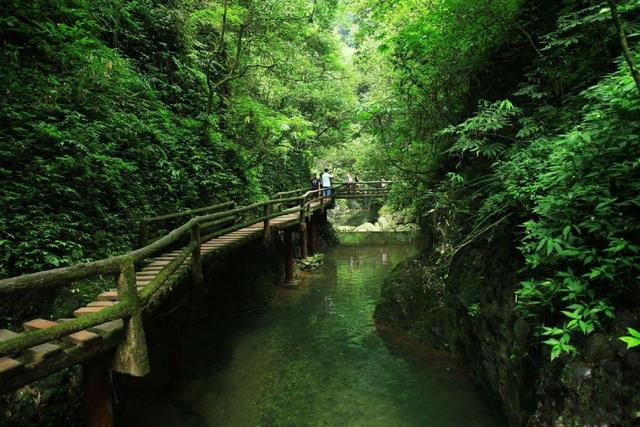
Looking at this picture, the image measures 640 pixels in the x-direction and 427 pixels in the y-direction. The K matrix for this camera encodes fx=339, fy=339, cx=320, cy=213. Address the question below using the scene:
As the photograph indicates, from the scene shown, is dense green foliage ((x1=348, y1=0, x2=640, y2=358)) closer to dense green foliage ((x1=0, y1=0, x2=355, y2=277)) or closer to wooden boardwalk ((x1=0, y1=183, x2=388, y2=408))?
wooden boardwalk ((x1=0, y1=183, x2=388, y2=408))

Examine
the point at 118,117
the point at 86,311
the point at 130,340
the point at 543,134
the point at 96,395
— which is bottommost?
the point at 96,395

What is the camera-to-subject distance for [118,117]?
7.83 meters

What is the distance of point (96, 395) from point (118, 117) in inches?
243

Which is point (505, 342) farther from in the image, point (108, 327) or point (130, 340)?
point (108, 327)

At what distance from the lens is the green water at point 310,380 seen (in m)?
6.32

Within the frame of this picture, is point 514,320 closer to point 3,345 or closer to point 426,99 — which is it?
point 426,99

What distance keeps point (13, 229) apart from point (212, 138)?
281 inches

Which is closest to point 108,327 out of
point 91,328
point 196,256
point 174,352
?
point 91,328

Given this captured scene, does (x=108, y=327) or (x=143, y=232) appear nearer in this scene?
(x=108, y=327)

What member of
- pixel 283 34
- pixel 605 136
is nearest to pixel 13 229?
pixel 605 136

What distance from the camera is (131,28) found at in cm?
1076

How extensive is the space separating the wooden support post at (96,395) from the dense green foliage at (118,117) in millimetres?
1813

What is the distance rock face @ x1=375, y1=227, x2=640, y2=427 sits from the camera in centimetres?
334

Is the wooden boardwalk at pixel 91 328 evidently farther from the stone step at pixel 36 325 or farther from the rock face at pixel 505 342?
the rock face at pixel 505 342
